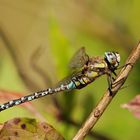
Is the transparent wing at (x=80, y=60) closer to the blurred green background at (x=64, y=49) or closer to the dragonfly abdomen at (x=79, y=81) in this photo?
the dragonfly abdomen at (x=79, y=81)

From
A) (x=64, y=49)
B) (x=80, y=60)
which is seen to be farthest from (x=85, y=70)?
(x=64, y=49)


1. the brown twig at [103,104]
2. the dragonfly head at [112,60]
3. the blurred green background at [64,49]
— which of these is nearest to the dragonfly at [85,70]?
the dragonfly head at [112,60]

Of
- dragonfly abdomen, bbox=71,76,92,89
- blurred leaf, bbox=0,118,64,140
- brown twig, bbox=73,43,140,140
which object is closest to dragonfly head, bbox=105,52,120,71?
dragonfly abdomen, bbox=71,76,92,89

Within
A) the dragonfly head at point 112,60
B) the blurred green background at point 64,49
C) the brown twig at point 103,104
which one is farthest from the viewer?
the blurred green background at point 64,49

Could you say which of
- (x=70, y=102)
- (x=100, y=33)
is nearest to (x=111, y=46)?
(x=100, y=33)

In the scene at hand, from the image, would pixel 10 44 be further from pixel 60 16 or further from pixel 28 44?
pixel 60 16

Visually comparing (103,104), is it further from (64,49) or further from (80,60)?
(64,49)

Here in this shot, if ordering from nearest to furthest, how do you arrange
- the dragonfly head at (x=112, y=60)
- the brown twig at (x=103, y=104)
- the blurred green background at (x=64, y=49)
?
1. the brown twig at (x=103, y=104)
2. the dragonfly head at (x=112, y=60)
3. the blurred green background at (x=64, y=49)

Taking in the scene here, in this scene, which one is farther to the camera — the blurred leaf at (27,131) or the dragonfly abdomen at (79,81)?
the dragonfly abdomen at (79,81)
